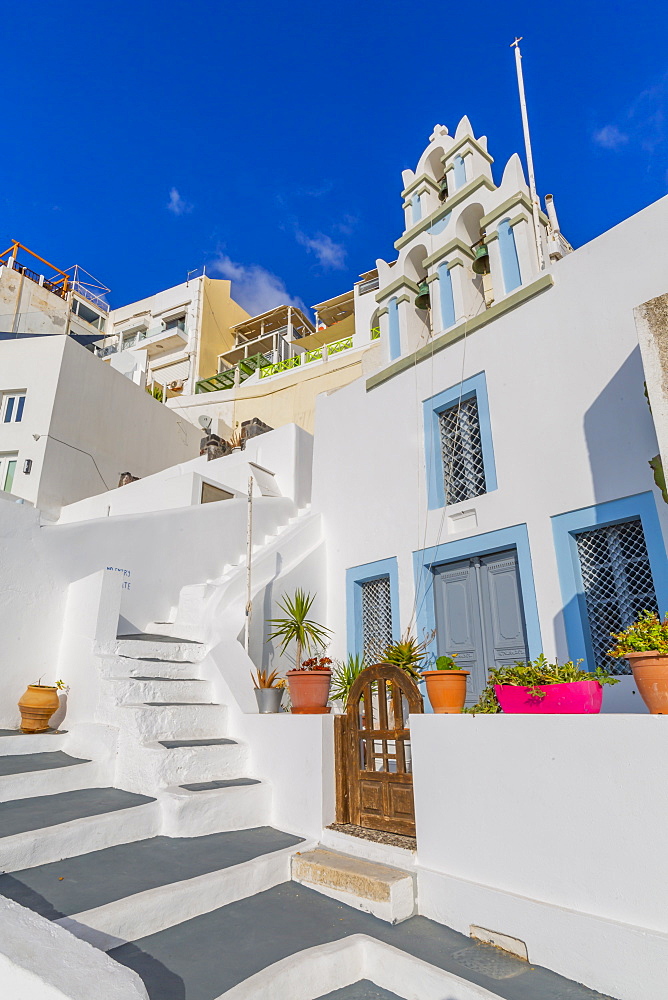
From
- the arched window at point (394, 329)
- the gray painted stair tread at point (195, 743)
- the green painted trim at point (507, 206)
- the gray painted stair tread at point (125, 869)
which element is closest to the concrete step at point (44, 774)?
the gray painted stair tread at point (195, 743)

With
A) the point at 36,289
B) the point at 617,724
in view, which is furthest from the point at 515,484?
the point at 36,289

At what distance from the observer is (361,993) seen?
3.04m

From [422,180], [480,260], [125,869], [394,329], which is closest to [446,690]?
[125,869]

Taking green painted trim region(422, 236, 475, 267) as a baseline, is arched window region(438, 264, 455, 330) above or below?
below

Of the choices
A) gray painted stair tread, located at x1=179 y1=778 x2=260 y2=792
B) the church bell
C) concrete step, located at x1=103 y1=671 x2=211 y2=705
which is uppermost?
the church bell

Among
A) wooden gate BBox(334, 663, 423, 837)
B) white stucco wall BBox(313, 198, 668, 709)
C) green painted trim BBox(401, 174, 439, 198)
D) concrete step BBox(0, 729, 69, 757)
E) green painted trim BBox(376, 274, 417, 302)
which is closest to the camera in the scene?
wooden gate BBox(334, 663, 423, 837)

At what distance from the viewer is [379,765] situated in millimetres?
5496

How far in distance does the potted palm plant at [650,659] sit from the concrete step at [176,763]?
3643mm

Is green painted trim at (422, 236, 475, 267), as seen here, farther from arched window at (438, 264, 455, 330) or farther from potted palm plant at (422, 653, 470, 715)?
potted palm plant at (422, 653, 470, 715)

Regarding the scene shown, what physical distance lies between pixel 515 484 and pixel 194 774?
453 centimetres

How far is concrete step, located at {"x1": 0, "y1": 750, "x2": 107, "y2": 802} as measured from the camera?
15.6 feet

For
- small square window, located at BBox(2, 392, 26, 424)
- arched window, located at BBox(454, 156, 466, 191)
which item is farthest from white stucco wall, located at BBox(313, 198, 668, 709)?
small square window, located at BBox(2, 392, 26, 424)

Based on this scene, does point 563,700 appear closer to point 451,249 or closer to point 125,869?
point 125,869

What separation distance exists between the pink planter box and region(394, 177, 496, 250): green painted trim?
782cm
